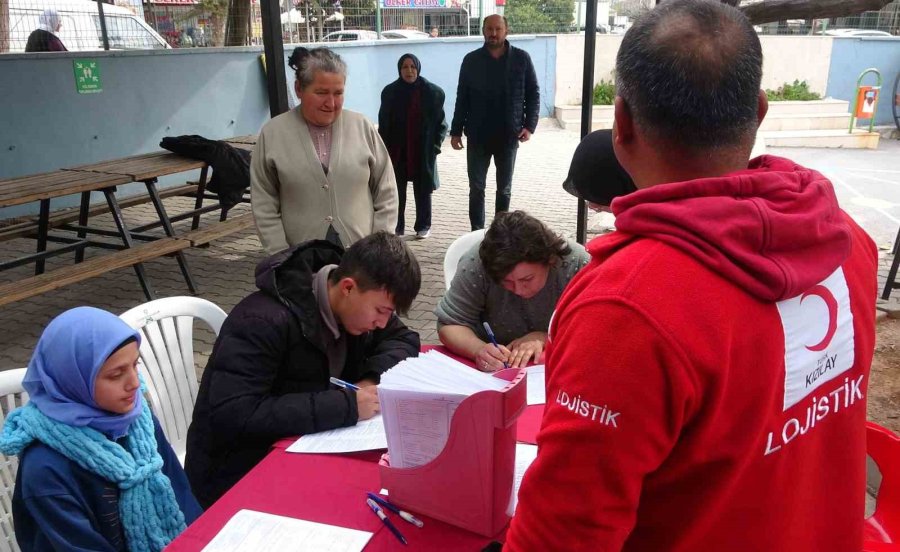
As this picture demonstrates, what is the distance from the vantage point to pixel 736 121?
773 millimetres

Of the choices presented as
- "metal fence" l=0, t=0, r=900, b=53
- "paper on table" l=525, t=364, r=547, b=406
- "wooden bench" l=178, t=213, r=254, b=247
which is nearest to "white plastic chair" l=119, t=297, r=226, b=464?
"paper on table" l=525, t=364, r=547, b=406

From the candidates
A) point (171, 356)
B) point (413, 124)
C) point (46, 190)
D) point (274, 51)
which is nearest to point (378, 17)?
point (413, 124)

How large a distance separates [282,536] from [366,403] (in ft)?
1.54

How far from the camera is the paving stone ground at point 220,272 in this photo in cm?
427

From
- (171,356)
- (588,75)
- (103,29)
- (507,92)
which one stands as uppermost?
(103,29)

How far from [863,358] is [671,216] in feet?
1.16

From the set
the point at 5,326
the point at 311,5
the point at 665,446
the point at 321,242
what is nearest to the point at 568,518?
the point at 665,446

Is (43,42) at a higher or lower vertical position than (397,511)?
higher

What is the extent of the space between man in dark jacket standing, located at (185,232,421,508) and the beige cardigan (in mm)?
1260

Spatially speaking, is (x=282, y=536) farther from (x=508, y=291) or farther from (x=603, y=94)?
(x=603, y=94)

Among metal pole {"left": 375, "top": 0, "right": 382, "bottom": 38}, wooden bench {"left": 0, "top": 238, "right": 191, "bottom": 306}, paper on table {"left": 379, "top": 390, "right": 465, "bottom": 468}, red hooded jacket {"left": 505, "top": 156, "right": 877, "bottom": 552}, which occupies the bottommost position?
wooden bench {"left": 0, "top": 238, "right": 191, "bottom": 306}

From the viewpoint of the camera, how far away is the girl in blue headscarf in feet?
4.88

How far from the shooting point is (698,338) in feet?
2.24

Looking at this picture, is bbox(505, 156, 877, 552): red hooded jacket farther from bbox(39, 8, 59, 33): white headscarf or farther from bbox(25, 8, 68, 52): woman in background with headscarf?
bbox(39, 8, 59, 33): white headscarf
